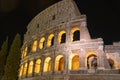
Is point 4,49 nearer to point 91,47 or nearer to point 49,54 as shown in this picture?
point 49,54

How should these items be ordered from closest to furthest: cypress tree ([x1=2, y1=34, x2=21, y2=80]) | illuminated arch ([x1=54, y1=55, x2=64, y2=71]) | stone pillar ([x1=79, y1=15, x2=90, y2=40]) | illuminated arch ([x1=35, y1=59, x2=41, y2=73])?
cypress tree ([x1=2, y1=34, x2=21, y2=80]), stone pillar ([x1=79, y1=15, x2=90, y2=40]), illuminated arch ([x1=54, y1=55, x2=64, y2=71]), illuminated arch ([x1=35, y1=59, x2=41, y2=73])

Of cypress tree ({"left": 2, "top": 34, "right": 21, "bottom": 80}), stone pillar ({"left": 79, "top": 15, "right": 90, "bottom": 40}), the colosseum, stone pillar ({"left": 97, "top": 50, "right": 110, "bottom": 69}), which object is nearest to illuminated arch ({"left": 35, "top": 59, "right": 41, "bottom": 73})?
the colosseum

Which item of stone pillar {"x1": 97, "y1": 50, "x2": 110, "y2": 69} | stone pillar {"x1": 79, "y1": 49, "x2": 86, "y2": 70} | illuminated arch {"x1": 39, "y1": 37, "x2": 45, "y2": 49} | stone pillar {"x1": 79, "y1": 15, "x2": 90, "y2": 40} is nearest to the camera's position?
stone pillar {"x1": 97, "y1": 50, "x2": 110, "y2": 69}

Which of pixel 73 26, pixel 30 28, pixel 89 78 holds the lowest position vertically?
pixel 89 78

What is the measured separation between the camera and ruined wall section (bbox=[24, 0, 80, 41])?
78.1ft

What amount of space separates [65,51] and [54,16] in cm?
655

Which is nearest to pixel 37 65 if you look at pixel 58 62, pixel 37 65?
pixel 37 65

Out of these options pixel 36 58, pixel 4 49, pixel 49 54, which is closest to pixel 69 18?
pixel 49 54

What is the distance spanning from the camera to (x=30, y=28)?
31141mm

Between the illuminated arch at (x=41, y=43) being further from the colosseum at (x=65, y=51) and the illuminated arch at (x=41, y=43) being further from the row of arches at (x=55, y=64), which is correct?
the row of arches at (x=55, y=64)

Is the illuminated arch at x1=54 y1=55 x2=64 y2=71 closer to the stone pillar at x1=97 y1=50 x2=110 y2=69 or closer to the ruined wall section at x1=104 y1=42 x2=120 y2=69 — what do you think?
the stone pillar at x1=97 y1=50 x2=110 y2=69

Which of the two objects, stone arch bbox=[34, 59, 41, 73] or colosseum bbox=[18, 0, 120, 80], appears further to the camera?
stone arch bbox=[34, 59, 41, 73]

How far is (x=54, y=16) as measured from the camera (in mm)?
25859

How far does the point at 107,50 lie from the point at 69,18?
648 centimetres
